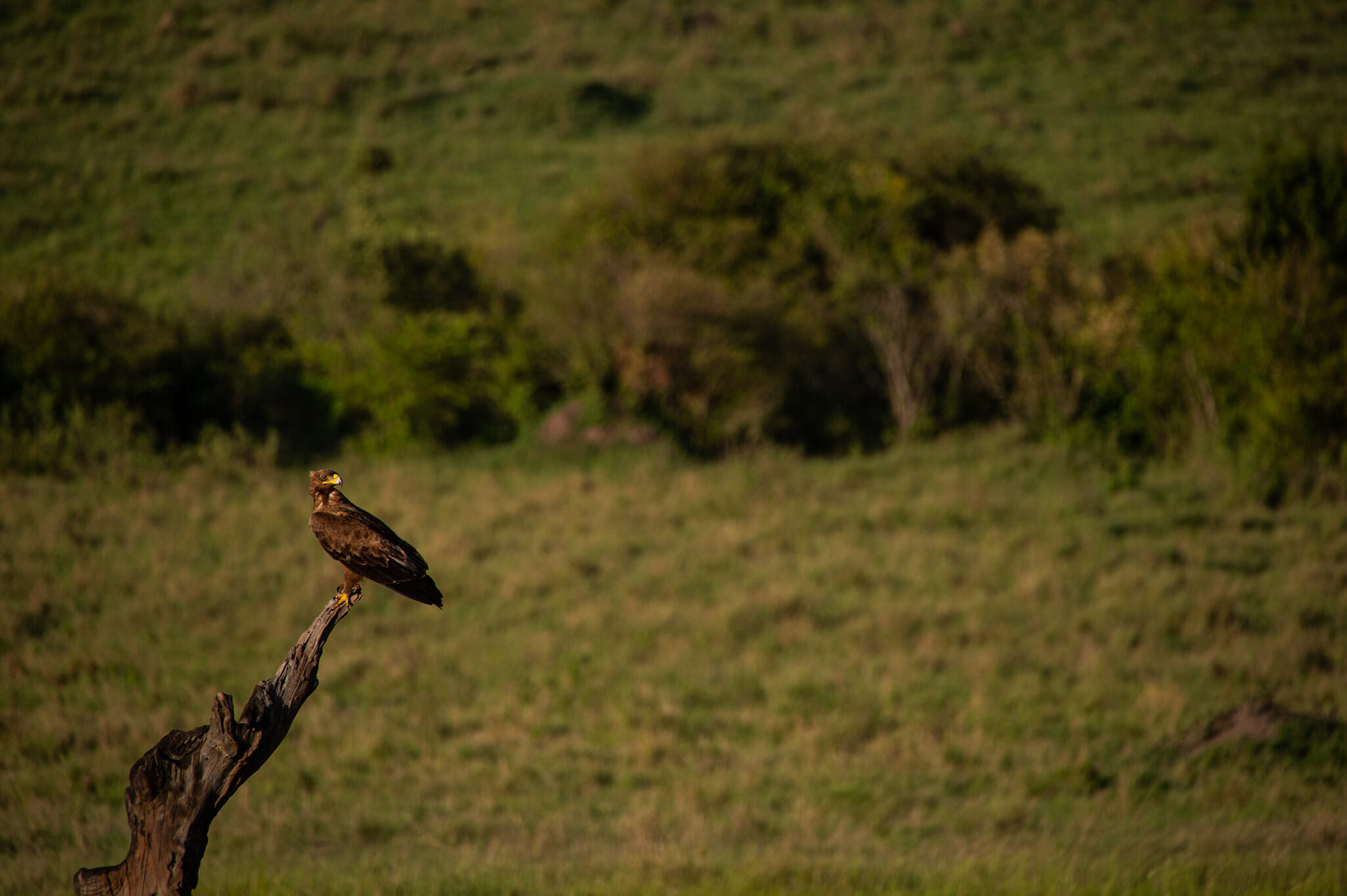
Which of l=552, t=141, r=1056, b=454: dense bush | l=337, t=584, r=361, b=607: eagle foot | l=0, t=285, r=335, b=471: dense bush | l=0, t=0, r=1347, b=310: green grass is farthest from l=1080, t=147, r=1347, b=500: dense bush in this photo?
l=337, t=584, r=361, b=607: eagle foot

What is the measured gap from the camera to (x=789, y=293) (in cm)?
2505

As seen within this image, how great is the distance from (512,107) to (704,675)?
3487 centimetres

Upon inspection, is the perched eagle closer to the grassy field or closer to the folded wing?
the folded wing

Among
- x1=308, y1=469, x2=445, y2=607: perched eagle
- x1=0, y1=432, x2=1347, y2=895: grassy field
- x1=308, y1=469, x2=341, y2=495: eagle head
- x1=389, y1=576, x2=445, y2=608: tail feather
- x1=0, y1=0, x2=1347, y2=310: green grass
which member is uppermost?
x1=0, y1=0, x2=1347, y2=310: green grass

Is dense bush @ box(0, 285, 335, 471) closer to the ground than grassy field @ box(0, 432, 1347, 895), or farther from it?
farther from it

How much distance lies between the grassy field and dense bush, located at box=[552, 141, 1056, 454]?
2538mm

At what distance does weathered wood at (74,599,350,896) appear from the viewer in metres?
4.21

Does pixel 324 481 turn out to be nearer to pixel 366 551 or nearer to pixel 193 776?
pixel 366 551

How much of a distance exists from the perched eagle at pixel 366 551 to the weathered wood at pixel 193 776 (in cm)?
18

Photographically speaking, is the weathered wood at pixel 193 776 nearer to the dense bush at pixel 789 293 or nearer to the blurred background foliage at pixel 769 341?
the blurred background foliage at pixel 769 341

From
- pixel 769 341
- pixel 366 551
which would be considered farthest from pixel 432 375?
pixel 366 551

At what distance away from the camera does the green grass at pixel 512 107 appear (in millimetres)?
31016

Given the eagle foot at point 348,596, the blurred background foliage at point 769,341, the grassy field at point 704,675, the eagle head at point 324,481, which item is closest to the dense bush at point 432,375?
the blurred background foliage at point 769,341

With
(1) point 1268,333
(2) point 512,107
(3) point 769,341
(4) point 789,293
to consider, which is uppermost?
(2) point 512,107
